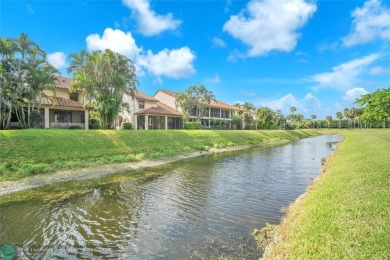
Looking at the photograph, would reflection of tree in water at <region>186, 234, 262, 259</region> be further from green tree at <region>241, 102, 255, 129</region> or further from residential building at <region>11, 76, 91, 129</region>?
green tree at <region>241, 102, 255, 129</region>

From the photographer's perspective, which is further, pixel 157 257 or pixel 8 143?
pixel 8 143

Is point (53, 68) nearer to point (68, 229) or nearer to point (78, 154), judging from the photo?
point (78, 154)

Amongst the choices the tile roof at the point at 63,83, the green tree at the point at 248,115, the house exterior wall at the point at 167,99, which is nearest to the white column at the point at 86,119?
the tile roof at the point at 63,83

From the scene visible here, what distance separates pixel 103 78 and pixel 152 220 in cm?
2681

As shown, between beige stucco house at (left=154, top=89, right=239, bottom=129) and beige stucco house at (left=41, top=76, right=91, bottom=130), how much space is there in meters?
23.7

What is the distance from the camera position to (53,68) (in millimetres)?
26812

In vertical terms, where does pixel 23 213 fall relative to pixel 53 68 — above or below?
below

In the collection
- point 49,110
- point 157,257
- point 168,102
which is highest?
point 168,102

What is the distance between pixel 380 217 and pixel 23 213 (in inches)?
488

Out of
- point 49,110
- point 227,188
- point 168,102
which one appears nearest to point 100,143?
point 49,110

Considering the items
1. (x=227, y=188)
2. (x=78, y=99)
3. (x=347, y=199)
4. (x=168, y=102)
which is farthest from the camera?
(x=168, y=102)

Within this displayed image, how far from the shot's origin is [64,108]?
31703mm

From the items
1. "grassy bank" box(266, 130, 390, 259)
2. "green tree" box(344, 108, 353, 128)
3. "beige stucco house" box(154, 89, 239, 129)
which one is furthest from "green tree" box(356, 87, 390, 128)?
"green tree" box(344, 108, 353, 128)

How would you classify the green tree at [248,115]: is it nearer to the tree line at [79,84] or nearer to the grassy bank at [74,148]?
the tree line at [79,84]
